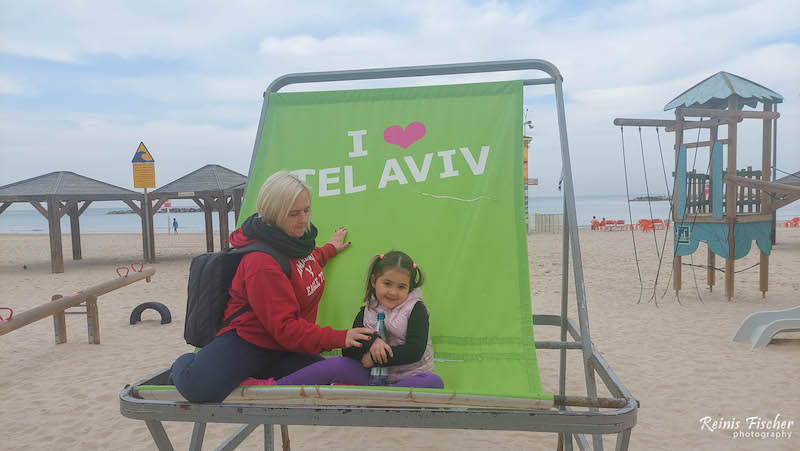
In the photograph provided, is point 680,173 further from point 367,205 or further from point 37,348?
point 37,348

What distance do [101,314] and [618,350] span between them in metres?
6.97

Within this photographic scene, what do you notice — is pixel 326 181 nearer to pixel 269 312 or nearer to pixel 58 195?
pixel 269 312

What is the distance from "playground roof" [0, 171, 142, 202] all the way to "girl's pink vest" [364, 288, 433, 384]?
43.1ft

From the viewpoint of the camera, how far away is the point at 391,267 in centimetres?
207

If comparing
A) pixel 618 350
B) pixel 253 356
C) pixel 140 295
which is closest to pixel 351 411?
pixel 253 356

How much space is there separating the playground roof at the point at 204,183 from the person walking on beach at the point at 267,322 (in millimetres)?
11553

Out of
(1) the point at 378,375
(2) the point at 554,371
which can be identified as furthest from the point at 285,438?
(2) the point at 554,371

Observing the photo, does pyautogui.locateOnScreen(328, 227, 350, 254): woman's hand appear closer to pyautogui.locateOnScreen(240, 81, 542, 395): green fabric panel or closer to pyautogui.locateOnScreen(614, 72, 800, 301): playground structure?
pyautogui.locateOnScreen(240, 81, 542, 395): green fabric panel

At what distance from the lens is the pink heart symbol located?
103 inches

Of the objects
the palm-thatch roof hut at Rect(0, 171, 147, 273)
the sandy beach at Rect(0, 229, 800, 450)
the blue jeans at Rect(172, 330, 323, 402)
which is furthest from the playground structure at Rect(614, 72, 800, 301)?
the palm-thatch roof hut at Rect(0, 171, 147, 273)

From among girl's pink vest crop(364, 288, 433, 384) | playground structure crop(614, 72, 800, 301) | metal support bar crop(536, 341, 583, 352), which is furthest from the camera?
playground structure crop(614, 72, 800, 301)

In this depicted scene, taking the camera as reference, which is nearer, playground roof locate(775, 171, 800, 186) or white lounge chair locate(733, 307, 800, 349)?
white lounge chair locate(733, 307, 800, 349)

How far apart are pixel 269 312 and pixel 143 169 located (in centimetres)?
1084

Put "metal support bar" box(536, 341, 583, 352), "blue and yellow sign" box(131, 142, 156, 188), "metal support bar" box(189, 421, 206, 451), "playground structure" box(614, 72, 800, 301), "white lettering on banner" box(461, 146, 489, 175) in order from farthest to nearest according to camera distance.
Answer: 1. "blue and yellow sign" box(131, 142, 156, 188)
2. "playground structure" box(614, 72, 800, 301)
3. "white lettering on banner" box(461, 146, 489, 175)
4. "metal support bar" box(536, 341, 583, 352)
5. "metal support bar" box(189, 421, 206, 451)
